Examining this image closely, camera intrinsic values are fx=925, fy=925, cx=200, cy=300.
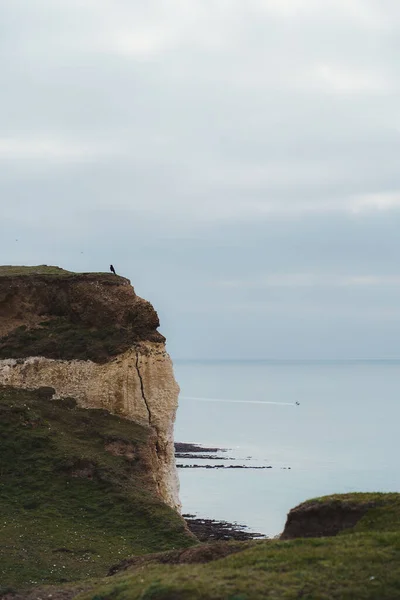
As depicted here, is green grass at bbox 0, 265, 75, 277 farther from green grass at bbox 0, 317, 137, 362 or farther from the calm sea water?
the calm sea water

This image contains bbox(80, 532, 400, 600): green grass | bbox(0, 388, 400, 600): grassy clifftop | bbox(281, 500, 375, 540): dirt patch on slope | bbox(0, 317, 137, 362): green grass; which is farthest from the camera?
bbox(0, 317, 137, 362): green grass

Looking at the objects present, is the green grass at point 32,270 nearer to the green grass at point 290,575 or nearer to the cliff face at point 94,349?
the cliff face at point 94,349

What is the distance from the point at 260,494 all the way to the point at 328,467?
17.5m

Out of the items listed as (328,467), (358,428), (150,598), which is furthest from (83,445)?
(358,428)

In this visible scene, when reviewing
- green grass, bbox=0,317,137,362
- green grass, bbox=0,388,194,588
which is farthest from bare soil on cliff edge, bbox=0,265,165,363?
green grass, bbox=0,388,194,588

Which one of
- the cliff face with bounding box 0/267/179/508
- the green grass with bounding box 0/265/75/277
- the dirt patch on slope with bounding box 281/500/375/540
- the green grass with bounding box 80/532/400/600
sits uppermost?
the green grass with bounding box 0/265/75/277

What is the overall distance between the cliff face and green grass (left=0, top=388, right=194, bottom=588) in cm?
98

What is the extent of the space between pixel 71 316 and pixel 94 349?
3.27 meters

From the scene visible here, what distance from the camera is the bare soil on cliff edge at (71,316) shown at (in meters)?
47.3

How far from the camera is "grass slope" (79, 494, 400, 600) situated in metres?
17.8

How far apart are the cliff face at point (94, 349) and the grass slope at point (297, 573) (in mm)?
23766

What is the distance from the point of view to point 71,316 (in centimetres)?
4922

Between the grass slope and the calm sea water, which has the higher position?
the calm sea water

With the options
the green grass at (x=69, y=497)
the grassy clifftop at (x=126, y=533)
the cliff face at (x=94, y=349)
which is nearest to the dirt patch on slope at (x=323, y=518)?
the grassy clifftop at (x=126, y=533)
